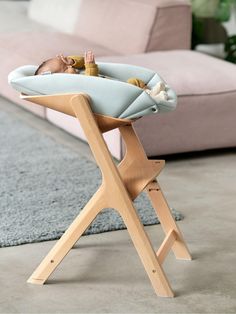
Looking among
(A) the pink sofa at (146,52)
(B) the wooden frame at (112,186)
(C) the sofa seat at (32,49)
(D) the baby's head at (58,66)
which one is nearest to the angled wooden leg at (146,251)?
(B) the wooden frame at (112,186)

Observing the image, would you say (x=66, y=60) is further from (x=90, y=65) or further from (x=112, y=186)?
(x=112, y=186)

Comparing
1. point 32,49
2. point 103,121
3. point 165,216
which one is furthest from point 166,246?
point 32,49

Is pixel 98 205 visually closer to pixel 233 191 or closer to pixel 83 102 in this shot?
pixel 83 102

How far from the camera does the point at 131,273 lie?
2.81 metres

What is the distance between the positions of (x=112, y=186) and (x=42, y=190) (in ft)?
3.52

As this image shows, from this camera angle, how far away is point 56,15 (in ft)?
19.2

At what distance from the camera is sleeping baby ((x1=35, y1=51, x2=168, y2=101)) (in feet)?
8.88

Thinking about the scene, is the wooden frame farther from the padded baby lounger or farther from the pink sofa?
the pink sofa

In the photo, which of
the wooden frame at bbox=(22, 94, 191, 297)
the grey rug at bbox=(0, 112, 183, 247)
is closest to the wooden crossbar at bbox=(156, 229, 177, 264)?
the wooden frame at bbox=(22, 94, 191, 297)

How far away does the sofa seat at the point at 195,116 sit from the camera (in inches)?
159

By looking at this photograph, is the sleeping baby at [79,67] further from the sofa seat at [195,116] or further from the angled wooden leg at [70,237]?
the sofa seat at [195,116]

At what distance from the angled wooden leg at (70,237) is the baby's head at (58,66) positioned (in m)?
0.41

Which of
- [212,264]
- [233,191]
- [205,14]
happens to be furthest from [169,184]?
[205,14]

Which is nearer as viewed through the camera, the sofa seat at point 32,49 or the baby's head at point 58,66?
the baby's head at point 58,66
